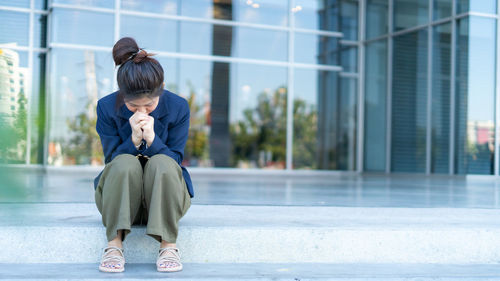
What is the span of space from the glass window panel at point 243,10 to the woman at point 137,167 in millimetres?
8921

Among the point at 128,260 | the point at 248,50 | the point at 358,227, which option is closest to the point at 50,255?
the point at 128,260

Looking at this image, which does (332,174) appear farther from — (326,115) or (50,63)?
(50,63)

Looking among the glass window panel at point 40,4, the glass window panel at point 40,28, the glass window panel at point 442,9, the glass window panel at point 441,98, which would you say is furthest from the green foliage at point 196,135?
the glass window panel at point 442,9

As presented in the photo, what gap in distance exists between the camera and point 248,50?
449 inches

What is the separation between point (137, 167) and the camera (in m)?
2.38

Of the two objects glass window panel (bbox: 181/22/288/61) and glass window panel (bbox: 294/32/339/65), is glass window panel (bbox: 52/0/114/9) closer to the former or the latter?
glass window panel (bbox: 181/22/288/61)

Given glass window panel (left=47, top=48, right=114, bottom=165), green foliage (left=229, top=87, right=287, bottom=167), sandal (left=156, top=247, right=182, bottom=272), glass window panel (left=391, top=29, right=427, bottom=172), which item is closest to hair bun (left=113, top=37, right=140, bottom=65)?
sandal (left=156, top=247, right=182, bottom=272)

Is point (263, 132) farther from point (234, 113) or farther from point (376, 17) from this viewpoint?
point (376, 17)

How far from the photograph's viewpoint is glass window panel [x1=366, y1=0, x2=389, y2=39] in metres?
→ 12.0

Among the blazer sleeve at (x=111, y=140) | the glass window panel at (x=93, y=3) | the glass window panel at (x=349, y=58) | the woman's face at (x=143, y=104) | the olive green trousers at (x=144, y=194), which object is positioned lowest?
the olive green trousers at (x=144, y=194)

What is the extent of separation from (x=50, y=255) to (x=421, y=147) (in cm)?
956

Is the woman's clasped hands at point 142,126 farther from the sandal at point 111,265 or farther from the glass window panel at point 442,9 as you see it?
the glass window panel at point 442,9

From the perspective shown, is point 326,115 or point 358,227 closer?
point 358,227

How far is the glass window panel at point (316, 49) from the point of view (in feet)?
38.2
